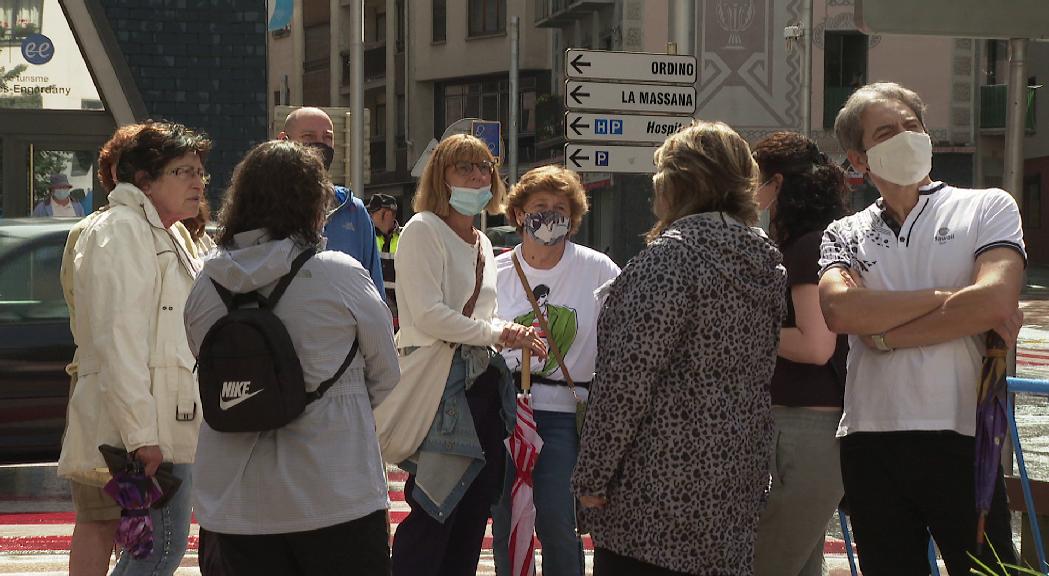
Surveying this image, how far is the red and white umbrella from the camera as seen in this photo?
581cm

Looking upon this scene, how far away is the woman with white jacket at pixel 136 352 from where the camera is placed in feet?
15.8

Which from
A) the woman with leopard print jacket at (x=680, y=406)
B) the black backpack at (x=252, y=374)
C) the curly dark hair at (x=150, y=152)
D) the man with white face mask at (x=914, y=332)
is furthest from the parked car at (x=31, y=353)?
the man with white face mask at (x=914, y=332)

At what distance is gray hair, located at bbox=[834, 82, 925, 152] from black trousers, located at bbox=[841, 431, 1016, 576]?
899 millimetres

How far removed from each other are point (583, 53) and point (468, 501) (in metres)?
5.82

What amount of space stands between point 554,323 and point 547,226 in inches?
16.3

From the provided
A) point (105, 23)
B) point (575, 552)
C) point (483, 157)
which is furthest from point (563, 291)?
point (105, 23)

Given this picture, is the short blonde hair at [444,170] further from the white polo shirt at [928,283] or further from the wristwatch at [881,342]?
the wristwatch at [881,342]

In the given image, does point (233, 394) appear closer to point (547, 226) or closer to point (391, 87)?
point (547, 226)

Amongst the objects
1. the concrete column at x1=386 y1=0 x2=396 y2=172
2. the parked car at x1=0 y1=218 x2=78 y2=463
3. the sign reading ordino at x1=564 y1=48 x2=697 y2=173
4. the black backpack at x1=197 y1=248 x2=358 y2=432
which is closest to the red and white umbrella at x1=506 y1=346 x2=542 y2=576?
the black backpack at x1=197 y1=248 x2=358 y2=432

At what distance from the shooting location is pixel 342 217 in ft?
19.4

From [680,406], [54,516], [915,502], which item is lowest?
[54,516]

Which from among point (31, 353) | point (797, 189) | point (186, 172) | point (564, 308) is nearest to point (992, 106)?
point (31, 353)

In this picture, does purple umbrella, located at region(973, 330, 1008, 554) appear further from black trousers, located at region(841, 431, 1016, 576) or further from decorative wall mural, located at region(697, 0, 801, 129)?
decorative wall mural, located at region(697, 0, 801, 129)

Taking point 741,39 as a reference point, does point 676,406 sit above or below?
below
